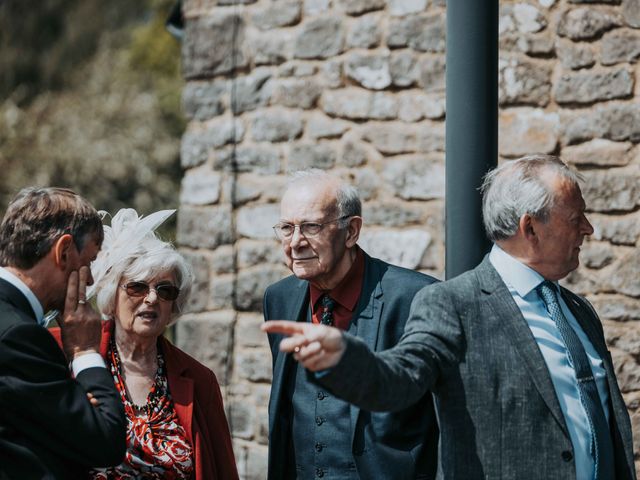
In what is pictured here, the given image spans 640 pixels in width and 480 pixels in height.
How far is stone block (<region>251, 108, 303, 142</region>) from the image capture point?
5461 mm

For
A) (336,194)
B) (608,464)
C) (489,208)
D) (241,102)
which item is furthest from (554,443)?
(241,102)

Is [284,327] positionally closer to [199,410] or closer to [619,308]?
[199,410]

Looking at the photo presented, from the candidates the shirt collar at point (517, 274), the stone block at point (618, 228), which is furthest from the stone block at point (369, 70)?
the shirt collar at point (517, 274)

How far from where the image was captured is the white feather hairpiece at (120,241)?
11.6 ft

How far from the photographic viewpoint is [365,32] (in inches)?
207

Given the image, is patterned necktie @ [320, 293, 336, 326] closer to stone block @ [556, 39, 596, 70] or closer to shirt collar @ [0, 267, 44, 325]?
shirt collar @ [0, 267, 44, 325]

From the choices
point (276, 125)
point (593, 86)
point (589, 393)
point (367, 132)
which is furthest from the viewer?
point (276, 125)

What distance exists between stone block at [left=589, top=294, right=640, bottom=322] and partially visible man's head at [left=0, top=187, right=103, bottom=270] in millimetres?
2619

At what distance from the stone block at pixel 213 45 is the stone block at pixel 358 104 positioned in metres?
0.64

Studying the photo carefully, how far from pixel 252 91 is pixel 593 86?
6.24 ft

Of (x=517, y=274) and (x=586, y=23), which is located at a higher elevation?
(x=586, y=23)

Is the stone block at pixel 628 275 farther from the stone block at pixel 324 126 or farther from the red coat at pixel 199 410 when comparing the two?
the red coat at pixel 199 410

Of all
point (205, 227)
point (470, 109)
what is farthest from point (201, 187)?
point (470, 109)

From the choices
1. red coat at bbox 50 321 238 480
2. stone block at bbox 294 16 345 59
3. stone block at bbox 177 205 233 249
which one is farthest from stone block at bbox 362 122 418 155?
red coat at bbox 50 321 238 480
